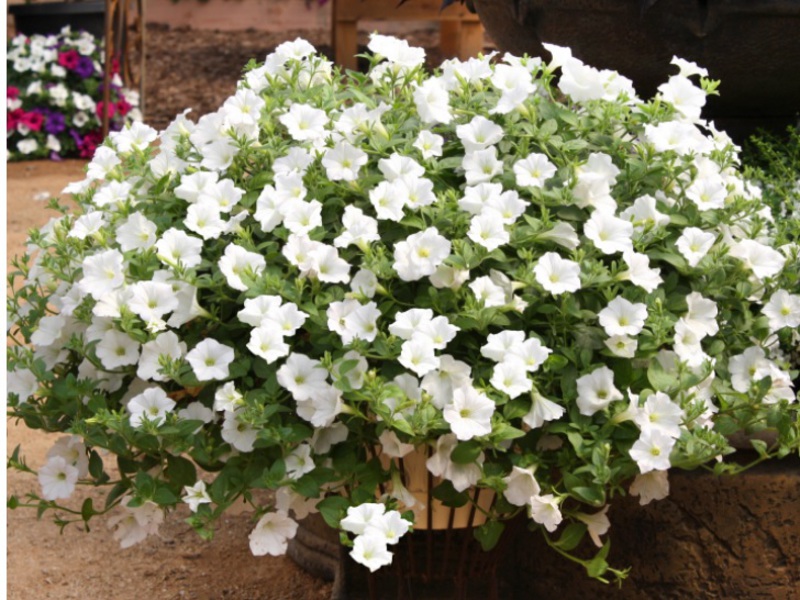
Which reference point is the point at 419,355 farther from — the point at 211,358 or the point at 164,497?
the point at 164,497

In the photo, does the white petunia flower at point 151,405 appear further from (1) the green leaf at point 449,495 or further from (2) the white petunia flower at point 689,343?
(2) the white petunia flower at point 689,343

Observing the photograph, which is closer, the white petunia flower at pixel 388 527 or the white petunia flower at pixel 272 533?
the white petunia flower at pixel 388 527

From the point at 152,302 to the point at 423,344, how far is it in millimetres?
417

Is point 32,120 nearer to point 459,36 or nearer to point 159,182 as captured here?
point 459,36

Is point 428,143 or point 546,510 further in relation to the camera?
point 428,143

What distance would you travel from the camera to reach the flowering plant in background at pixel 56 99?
23.9ft

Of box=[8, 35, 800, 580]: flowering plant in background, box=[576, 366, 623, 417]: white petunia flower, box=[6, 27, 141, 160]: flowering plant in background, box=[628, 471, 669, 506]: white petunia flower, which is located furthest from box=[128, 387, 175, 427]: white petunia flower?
box=[6, 27, 141, 160]: flowering plant in background

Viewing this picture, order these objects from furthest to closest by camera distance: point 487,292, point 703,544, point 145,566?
point 145,566 → point 703,544 → point 487,292

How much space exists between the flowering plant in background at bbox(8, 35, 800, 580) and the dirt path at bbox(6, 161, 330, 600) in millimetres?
673

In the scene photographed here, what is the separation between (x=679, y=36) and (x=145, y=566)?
1.63 m

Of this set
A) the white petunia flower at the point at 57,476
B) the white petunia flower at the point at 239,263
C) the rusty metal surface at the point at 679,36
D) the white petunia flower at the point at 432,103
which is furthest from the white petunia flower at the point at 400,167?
the rusty metal surface at the point at 679,36

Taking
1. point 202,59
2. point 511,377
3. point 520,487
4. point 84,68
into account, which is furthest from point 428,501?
point 202,59

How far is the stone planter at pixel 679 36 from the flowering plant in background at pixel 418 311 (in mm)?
454

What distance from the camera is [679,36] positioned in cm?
249
